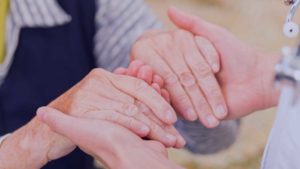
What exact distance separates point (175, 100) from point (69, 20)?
0.98ft

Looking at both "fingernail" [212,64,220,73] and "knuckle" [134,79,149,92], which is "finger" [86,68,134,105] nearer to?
"knuckle" [134,79,149,92]

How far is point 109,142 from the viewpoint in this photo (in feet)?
3.18

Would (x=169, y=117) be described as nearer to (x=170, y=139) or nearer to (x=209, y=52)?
(x=170, y=139)

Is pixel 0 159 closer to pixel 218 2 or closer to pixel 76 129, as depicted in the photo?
pixel 76 129

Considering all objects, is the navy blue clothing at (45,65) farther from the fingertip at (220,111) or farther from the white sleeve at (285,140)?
the white sleeve at (285,140)

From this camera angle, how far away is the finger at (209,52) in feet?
3.85

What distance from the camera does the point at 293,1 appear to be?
0.92 m

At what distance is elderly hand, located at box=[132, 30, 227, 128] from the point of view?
117 cm

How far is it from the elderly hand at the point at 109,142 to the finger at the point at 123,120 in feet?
0.06

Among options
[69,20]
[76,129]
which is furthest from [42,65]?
[76,129]

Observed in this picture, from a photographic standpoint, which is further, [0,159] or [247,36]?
[247,36]

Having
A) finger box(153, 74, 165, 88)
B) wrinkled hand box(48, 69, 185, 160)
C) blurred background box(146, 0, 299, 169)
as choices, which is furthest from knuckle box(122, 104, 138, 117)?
blurred background box(146, 0, 299, 169)

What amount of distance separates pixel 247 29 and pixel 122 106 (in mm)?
1692

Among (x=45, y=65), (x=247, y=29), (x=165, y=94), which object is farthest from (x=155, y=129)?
(x=247, y=29)
